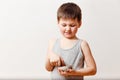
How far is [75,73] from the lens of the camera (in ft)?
2.55

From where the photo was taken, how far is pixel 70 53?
78 cm

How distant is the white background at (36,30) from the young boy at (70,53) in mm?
506

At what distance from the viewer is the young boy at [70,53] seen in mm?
783

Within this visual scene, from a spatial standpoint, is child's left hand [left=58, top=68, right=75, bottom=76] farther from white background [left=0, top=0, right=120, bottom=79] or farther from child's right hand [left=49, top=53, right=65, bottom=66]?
white background [left=0, top=0, right=120, bottom=79]

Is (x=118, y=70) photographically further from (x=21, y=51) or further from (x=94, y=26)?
(x=21, y=51)

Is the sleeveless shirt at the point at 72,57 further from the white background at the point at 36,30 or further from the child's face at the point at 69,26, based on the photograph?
the white background at the point at 36,30

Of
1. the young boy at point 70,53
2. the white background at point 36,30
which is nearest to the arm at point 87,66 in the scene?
the young boy at point 70,53

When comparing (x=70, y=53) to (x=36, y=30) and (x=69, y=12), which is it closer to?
(x=69, y=12)

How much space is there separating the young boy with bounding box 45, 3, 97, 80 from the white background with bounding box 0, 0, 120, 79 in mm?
506

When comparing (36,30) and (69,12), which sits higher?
(69,12)

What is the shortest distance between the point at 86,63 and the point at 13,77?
59cm

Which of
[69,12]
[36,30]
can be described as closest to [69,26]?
[69,12]

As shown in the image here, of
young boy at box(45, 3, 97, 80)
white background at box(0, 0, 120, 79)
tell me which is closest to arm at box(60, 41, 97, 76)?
young boy at box(45, 3, 97, 80)

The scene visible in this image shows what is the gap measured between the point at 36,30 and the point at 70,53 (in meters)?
0.55
